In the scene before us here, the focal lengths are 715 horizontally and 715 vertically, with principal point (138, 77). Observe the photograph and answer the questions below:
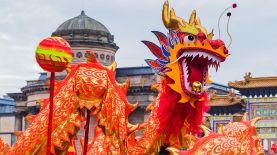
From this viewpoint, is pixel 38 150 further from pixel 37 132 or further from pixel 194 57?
pixel 194 57

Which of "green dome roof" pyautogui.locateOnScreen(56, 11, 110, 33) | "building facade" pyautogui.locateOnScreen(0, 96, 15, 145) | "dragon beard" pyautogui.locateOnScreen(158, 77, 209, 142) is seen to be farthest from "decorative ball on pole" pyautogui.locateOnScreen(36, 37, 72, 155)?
"building facade" pyautogui.locateOnScreen(0, 96, 15, 145)

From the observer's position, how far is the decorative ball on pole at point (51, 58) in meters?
6.03

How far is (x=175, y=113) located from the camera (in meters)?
7.94

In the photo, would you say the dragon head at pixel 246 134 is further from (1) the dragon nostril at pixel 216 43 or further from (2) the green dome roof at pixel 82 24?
(2) the green dome roof at pixel 82 24

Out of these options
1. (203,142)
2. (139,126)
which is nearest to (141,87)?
(139,126)

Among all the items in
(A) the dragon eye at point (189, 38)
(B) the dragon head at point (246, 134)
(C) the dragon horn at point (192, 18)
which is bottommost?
(B) the dragon head at point (246, 134)

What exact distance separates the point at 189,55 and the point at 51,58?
6.72 ft

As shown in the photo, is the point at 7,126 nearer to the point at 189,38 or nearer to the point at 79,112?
the point at 189,38

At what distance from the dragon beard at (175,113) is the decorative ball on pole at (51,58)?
2021 mm

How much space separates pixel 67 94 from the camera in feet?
22.6

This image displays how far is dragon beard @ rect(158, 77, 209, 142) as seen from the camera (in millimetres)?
7881

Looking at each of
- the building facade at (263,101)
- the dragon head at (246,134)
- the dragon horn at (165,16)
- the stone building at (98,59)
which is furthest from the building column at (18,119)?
the dragon head at (246,134)

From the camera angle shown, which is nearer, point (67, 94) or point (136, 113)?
point (67, 94)

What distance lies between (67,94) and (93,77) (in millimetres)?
310
